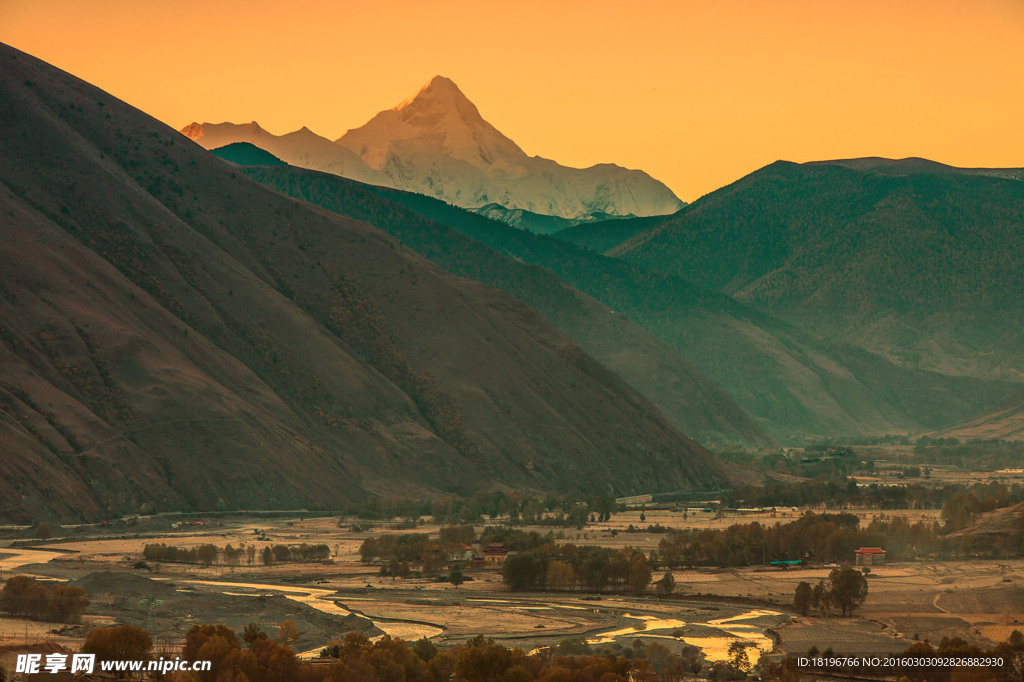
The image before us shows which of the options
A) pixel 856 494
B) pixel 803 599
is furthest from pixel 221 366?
pixel 803 599

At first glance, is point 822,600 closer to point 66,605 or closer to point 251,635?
point 251,635

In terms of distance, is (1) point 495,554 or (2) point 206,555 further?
(1) point 495,554

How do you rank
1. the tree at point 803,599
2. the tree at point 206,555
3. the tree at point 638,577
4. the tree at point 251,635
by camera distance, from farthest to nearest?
1. the tree at point 206,555
2. the tree at point 638,577
3. the tree at point 803,599
4. the tree at point 251,635

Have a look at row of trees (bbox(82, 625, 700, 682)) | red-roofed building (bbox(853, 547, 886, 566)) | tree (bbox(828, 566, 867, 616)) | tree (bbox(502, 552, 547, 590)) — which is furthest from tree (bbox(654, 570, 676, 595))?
row of trees (bbox(82, 625, 700, 682))

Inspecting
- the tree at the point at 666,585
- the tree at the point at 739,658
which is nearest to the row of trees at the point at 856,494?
the tree at the point at 666,585

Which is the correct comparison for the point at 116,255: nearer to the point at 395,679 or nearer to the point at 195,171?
the point at 195,171

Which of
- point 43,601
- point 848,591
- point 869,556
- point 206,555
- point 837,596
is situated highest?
point 869,556

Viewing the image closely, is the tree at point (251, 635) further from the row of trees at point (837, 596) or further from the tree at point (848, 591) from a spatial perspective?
the tree at point (848, 591)
